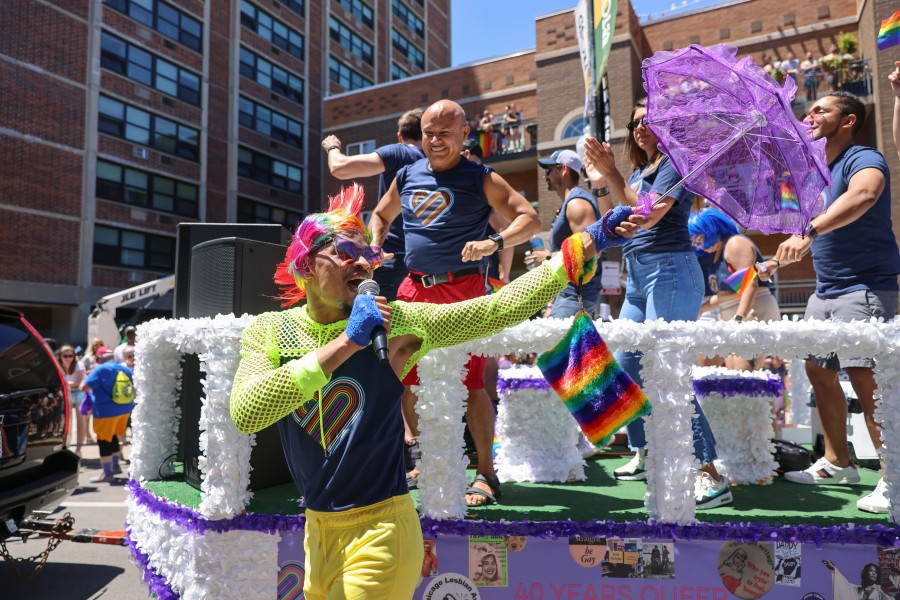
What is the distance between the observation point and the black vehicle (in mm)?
3582

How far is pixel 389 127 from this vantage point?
90.4 ft

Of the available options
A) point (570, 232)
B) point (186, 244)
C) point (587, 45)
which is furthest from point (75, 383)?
point (570, 232)

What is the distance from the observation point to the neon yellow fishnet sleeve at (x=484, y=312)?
6.75ft

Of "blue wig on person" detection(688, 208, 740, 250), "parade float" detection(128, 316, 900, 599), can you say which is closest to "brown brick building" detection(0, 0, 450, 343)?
"parade float" detection(128, 316, 900, 599)

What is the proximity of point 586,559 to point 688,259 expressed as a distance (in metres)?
1.66

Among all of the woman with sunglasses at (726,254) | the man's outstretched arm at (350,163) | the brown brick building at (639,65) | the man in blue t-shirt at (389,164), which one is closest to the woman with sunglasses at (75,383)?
the man in blue t-shirt at (389,164)

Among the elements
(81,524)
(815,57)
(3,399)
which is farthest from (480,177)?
(815,57)

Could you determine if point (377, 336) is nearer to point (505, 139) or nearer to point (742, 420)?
point (742, 420)

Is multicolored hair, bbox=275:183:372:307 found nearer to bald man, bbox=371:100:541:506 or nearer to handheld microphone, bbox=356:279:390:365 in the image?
handheld microphone, bbox=356:279:390:365

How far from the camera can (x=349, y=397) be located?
1946 mm

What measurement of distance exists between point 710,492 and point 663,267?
115 centimetres

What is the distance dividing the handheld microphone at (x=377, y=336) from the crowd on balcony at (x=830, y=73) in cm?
1885

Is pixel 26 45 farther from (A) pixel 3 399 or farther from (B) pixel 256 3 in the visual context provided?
(A) pixel 3 399

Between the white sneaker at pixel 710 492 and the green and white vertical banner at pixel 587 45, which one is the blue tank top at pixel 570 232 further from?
the green and white vertical banner at pixel 587 45
